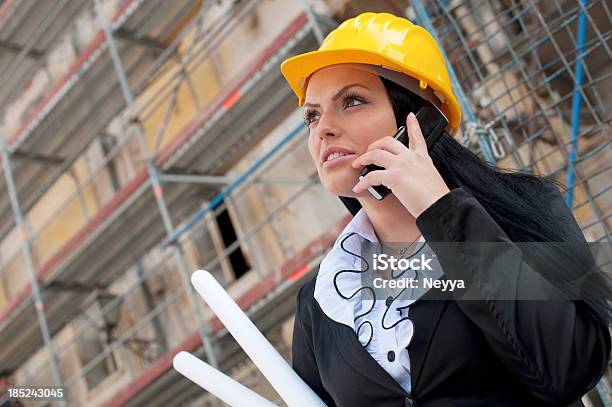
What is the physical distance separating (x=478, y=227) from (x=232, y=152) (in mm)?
6081

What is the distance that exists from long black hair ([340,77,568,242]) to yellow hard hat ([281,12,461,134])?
0.15 feet

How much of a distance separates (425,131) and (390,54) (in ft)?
0.56

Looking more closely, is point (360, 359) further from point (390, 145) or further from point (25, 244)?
point (25, 244)

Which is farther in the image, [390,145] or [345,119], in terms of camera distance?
[345,119]

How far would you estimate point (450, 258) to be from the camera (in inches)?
52.8

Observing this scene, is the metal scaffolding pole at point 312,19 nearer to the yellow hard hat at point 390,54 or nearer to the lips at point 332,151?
the yellow hard hat at point 390,54

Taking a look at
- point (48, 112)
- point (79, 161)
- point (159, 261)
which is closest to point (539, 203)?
point (159, 261)

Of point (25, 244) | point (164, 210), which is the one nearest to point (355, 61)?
point (164, 210)

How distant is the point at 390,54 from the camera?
1.62 m

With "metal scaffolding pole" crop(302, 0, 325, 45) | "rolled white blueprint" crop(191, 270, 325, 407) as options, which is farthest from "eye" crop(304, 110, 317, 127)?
"metal scaffolding pole" crop(302, 0, 325, 45)

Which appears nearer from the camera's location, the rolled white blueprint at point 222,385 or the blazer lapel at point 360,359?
the blazer lapel at point 360,359

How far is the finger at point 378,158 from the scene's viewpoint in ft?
4.62

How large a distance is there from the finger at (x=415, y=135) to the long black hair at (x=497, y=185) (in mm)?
90

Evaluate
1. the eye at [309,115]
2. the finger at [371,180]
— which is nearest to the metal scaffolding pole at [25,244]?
the eye at [309,115]
